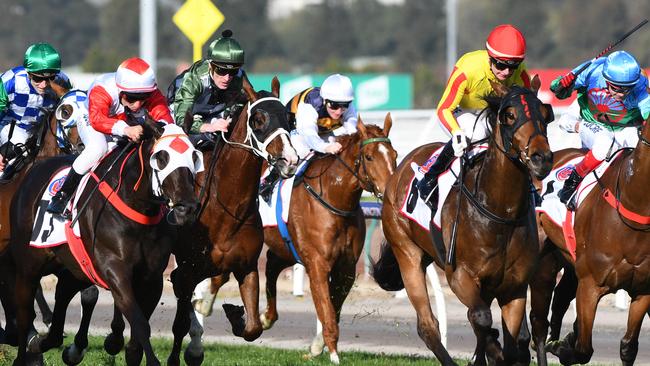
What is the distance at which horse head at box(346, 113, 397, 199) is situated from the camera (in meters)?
9.63

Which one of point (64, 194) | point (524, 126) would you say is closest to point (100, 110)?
point (64, 194)

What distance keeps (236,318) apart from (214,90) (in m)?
1.52

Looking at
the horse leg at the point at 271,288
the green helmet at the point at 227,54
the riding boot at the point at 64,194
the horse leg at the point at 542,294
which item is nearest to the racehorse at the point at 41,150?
the riding boot at the point at 64,194

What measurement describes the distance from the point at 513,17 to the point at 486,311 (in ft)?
213

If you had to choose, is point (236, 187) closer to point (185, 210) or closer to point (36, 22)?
point (185, 210)

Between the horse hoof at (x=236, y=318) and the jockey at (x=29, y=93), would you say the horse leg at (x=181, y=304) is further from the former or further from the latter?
the jockey at (x=29, y=93)

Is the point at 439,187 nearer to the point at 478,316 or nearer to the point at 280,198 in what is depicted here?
the point at 478,316

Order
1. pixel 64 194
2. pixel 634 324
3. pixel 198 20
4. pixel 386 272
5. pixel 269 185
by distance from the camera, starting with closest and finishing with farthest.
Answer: pixel 64 194 < pixel 634 324 < pixel 386 272 < pixel 269 185 < pixel 198 20

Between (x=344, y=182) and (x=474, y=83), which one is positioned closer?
(x=474, y=83)

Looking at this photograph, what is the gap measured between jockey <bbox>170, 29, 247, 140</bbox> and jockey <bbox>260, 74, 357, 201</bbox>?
4.07 feet

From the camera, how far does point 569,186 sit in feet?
29.0

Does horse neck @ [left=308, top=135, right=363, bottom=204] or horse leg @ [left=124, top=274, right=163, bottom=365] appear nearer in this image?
horse leg @ [left=124, top=274, right=163, bottom=365]

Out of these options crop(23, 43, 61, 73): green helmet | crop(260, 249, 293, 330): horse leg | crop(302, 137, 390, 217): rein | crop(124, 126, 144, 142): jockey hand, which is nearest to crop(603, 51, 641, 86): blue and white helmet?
crop(302, 137, 390, 217): rein

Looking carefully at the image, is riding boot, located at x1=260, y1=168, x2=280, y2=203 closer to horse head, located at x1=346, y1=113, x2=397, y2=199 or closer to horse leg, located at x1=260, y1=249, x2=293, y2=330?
horse leg, located at x1=260, y1=249, x2=293, y2=330
